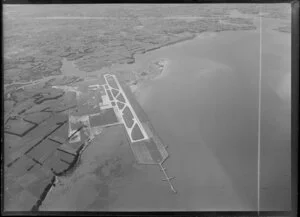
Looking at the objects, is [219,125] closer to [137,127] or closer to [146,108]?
[146,108]

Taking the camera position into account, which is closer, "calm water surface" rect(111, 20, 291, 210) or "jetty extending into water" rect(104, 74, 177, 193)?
"calm water surface" rect(111, 20, 291, 210)

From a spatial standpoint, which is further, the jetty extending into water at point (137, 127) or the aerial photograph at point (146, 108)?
the jetty extending into water at point (137, 127)

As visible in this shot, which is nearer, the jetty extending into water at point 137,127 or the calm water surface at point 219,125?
the calm water surface at point 219,125

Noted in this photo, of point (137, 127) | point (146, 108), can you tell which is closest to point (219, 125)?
point (146, 108)
